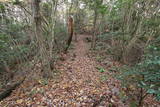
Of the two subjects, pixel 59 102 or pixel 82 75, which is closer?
pixel 59 102

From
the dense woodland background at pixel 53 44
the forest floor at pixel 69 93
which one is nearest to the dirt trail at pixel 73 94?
the forest floor at pixel 69 93

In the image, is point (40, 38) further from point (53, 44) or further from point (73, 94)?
point (73, 94)

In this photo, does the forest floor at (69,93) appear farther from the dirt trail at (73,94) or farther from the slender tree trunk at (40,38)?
the slender tree trunk at (40,38)

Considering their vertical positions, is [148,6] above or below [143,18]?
above

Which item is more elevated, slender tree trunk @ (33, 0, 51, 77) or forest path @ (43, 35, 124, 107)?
slender tree trunk @ (33, 0, 51, 77)

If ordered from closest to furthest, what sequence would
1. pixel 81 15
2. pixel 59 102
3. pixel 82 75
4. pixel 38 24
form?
pixel 59 102 < pixel 38 24 < pixel 82 75 < pixel 81 15

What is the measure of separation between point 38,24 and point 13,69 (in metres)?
2.80

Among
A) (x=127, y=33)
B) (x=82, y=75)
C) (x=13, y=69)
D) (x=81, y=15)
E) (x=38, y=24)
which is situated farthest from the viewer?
(x=81, y=15)

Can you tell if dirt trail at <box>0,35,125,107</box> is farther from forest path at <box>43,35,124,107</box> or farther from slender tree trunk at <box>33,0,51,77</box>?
slender tree trunk at <box>33,0,51,77</box>

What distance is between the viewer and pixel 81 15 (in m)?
13.3

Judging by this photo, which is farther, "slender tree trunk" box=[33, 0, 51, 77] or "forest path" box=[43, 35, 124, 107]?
"slender tree trunk" box=[33, 0, 51, 77]

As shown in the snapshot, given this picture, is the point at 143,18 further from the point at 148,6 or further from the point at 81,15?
the point at 81,15

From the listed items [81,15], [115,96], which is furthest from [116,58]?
[81,15]

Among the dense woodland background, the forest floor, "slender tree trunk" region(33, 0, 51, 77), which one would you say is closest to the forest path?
the forest floor
